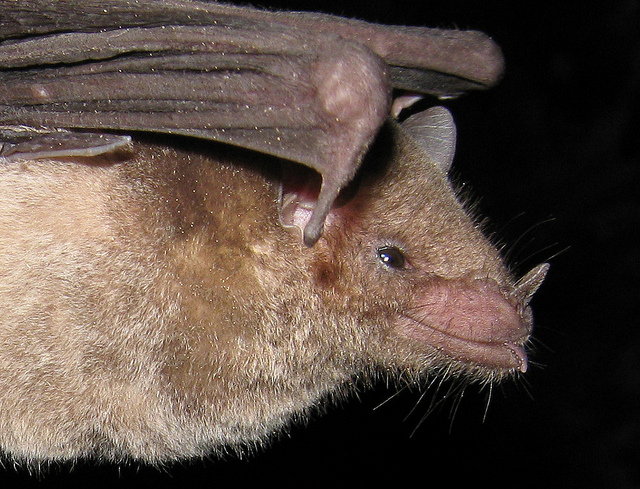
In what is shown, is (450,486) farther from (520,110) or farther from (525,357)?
(525,357)

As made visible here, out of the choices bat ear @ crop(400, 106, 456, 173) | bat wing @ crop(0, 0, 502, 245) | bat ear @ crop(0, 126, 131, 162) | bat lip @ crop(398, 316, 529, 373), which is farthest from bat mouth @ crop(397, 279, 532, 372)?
bat ear @ crop(0, 126, 131, 162)

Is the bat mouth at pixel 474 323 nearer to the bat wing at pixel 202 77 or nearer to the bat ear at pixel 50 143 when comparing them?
the bat wing at pixel 202 77

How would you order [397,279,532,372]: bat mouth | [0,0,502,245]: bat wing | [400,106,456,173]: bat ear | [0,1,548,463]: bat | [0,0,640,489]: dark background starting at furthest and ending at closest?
[0,0,640,489]: dark background
[400,106,456,173]: bat ear
[397,279,532,372]: bat mouth
[0,1,548,463]: bat
[0,0,502,245]: bat wing

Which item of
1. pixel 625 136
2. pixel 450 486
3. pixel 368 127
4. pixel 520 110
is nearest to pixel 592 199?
pixel 625 136

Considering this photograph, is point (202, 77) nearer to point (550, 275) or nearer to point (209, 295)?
point (209, 295)

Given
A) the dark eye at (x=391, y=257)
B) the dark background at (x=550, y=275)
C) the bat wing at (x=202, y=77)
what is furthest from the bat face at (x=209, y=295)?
the dark background at (x=550, y=275)

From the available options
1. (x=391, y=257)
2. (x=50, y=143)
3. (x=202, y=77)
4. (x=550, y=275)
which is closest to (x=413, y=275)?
(x=391, y=257)

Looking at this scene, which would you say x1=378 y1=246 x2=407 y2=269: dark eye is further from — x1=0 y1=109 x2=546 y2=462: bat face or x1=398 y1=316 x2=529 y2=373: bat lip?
x1=398 y1=316 x2=529 y2=373: bat lip
